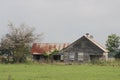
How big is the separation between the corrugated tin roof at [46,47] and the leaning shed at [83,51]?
4075 millimetres

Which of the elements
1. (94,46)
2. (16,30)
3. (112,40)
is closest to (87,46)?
(94,46)

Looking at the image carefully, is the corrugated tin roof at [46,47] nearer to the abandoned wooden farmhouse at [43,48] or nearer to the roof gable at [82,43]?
the abandoned wooden farmhouse at [43,48]

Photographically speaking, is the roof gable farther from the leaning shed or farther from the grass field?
the grass field

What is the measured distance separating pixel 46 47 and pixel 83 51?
400 inches

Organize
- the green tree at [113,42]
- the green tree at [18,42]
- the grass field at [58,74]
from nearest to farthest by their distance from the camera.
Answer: the grass field at [58,74] < the green tree at [18,42] < the green tree at [113,42]

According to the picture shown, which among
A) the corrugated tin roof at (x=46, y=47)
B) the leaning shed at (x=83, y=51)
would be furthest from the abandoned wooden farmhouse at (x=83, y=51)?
the corrugated tin roof at (x=46, y=47)

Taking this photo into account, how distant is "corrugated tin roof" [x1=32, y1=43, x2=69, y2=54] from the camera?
9393 centimetres

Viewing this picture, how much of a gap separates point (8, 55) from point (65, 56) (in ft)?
40.0

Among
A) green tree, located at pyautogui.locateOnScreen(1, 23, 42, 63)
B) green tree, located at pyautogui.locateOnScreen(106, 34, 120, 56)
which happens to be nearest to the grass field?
green tree, located at pyautogui.locateOnScreen(1, 23, 42, 63)

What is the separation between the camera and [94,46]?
3469 inches

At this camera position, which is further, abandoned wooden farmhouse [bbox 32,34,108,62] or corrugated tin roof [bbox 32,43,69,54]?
corrugated tin roof [bbox 32,43,69,54]

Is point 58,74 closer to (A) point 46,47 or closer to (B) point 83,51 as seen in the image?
(B) point 83,51

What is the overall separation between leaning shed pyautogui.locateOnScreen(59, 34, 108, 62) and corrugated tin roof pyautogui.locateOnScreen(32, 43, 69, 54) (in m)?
4.07

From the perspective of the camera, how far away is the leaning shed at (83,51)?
289ft
